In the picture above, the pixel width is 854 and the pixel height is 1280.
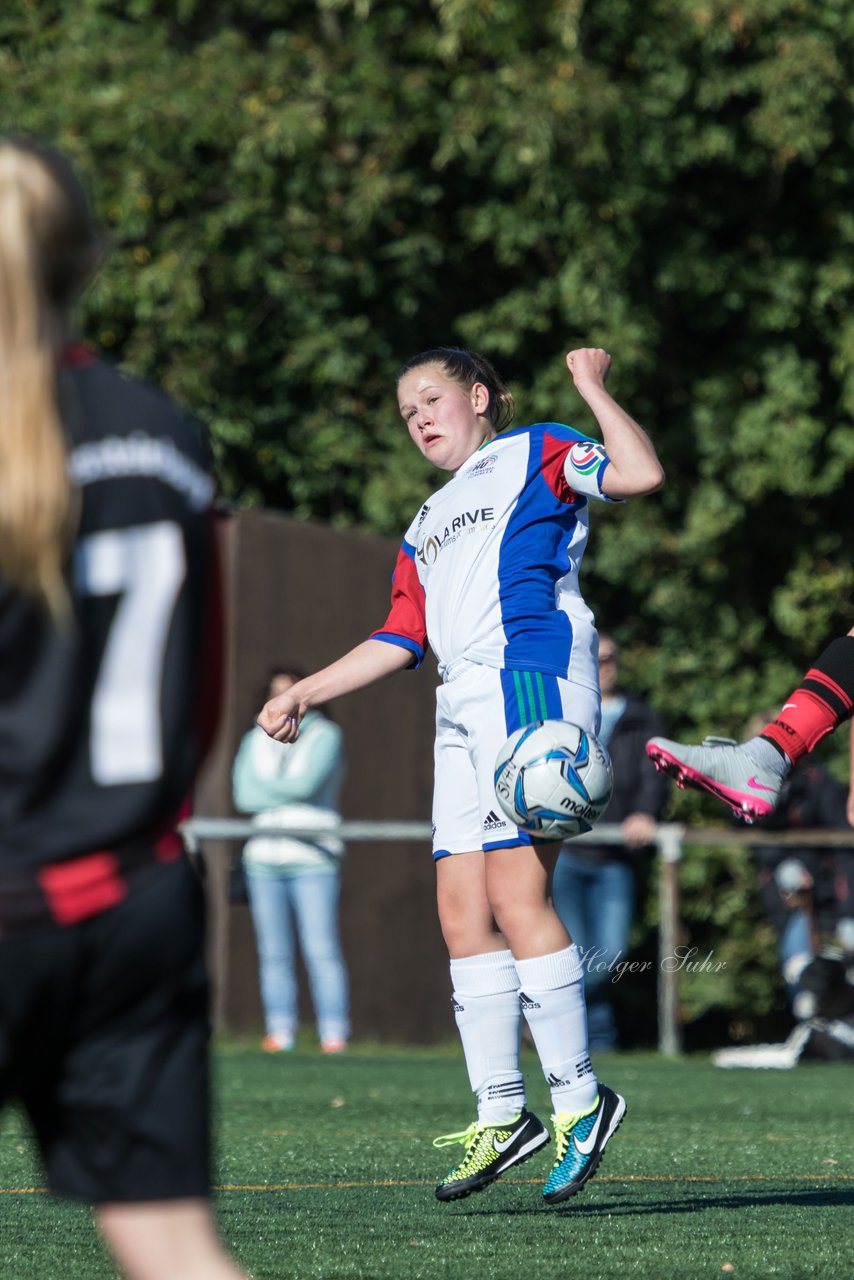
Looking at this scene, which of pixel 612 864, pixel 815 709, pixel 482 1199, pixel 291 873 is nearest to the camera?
pixel 482 1199

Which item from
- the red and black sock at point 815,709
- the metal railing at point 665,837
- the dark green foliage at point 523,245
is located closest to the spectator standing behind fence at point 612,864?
the metal railing at point 665,837

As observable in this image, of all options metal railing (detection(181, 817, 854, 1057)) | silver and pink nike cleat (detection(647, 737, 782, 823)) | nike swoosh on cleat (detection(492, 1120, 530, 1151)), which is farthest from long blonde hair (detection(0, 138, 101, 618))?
metal railing (detection(181, 817, 854, 1057))

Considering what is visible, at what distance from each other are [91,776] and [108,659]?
0.41 feet

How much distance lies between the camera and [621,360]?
1520 cm

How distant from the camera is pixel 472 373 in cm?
538

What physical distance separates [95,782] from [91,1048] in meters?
0.29

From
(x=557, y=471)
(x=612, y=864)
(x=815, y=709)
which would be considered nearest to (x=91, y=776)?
(x=557, y=471)

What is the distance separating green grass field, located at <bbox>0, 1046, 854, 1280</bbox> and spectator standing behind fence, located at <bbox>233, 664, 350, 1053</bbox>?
2.25 metres

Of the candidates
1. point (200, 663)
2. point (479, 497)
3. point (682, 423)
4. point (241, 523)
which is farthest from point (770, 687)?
point (200, 663)

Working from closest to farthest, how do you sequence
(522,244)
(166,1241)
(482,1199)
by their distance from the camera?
(166,1241) < (482,1199) < (522,244)

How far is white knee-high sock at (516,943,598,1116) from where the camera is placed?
16.2 feet

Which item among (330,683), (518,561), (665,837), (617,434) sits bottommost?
(665,837)

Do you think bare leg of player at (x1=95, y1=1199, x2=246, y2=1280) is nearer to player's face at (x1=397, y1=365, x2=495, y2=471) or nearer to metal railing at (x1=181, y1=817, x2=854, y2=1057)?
player's face at (x1=397, y1=365, x2=495, y2=471)

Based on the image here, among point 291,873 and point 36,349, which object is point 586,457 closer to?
point 36,349
